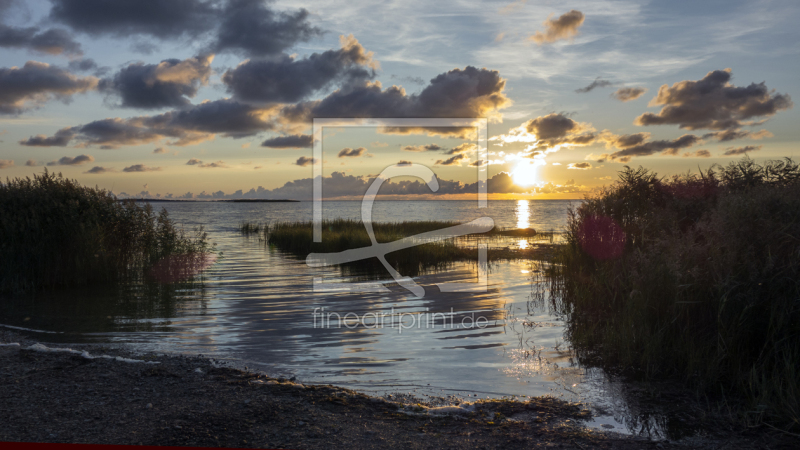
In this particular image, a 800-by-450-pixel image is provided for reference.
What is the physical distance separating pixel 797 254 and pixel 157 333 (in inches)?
521

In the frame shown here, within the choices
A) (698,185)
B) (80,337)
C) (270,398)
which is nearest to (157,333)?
(80,337)

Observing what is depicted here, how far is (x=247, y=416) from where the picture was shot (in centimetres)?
630

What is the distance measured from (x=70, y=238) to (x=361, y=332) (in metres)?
13.4

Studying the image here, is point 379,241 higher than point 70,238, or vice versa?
point 70,238

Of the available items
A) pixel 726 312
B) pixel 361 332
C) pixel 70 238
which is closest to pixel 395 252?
pixel 70 238

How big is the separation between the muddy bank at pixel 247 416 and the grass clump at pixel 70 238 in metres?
11.6

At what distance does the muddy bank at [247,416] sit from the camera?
570cm

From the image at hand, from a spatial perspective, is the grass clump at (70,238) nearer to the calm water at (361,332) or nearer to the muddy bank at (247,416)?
the calm water at (361,332)

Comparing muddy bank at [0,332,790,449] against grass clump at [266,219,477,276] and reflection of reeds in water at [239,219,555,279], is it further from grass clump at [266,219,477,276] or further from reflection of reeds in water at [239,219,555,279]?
grass clump at [266,219,477,276]

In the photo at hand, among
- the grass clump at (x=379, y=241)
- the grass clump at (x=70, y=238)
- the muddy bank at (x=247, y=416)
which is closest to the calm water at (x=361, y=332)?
the muddy bank at (x=247, y=416)

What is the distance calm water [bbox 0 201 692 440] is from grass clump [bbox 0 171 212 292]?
1.62 metres

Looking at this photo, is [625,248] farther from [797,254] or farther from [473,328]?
[797,254]

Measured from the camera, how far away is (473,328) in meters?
12.6

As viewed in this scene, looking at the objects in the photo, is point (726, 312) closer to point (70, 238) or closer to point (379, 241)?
point (70, 238)
